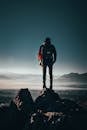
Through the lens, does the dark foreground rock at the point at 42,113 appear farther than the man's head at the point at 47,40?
No

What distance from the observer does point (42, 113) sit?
19906 mm

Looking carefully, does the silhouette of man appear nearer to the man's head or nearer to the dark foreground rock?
the man's head

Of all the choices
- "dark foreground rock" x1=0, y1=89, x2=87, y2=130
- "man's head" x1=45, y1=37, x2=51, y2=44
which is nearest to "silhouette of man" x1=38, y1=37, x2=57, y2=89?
"man's head" x1=45, y1=37, x2=51, y2=44

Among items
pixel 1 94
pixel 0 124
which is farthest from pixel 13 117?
pixel 1 94

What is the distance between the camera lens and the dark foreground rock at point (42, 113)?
754 inches

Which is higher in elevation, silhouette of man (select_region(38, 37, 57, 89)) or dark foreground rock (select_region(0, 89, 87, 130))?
silhouette of man (select_region(38, 37, 57, 89))

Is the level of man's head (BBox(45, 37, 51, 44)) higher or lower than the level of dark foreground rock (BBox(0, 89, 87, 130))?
higher

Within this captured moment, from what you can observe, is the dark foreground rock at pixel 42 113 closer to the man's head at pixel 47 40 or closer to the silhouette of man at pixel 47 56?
the silhouette of man at pixel 47 56

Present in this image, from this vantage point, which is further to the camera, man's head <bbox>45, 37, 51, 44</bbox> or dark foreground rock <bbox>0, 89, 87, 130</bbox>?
man's head <bbox>45, 37, 51, 44</bbox>

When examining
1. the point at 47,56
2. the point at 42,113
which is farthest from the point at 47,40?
the point at 42,113

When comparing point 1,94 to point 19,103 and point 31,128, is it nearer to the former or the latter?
point 19,103

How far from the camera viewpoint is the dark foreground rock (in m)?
19.2

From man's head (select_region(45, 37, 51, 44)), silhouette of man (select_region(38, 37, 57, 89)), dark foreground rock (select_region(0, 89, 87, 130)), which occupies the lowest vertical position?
dark foreground rock (select_region(0, 89, 87, 130))

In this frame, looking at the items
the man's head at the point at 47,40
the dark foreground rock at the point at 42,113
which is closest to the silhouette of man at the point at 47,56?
the man's head at the point at 47,40
